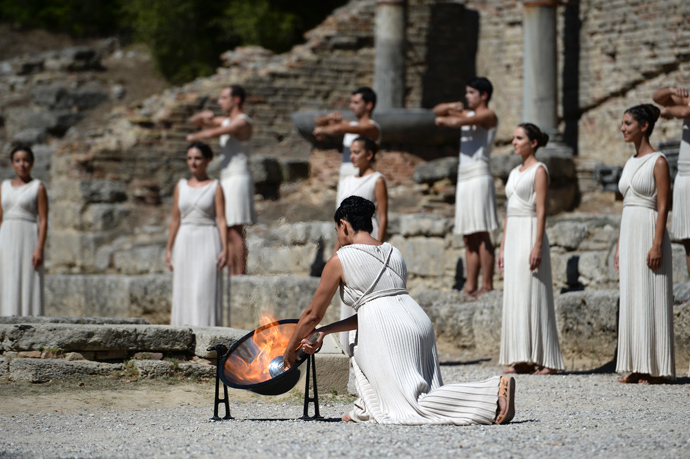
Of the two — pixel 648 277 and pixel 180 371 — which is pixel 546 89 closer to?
pixel 648 277

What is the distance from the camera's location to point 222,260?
26.8 feet

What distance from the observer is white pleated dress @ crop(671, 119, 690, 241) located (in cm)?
677

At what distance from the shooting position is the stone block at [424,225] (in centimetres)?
956

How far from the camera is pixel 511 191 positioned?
24.1 feet

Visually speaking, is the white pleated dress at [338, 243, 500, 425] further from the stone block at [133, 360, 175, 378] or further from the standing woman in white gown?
the standing woman in white gown

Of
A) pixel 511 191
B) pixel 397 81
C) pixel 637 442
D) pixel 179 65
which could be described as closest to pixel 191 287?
pixel 511 191

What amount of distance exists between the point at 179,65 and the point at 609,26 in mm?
11496

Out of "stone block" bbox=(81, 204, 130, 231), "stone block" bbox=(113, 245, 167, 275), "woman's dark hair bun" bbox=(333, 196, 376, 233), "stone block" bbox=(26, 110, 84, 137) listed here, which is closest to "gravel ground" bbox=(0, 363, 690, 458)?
"woman's dark hair bun" bbox=(333, 196, 376, 233)

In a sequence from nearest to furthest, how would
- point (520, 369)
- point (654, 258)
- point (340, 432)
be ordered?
1. point (340, 432)
2. point (654, 258)
3. point (520, 369)

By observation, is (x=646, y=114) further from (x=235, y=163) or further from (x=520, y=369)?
(x=235, y=163)

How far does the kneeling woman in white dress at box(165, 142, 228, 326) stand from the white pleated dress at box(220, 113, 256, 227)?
5.44ft

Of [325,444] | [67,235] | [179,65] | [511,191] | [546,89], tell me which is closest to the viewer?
[325,444]

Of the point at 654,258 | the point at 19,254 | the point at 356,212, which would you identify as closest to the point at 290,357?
the point at 356,212

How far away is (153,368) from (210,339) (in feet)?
1.40
